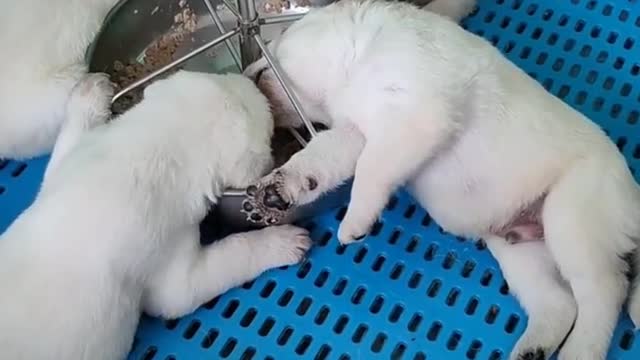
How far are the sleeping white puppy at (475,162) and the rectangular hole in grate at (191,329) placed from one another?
193mm

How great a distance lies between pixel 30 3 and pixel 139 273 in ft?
1.65

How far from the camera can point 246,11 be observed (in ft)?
5.74

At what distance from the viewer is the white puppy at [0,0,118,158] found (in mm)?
1675

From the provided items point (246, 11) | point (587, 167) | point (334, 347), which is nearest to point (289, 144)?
point (246, 11)

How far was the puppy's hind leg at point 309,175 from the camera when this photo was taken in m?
1.51

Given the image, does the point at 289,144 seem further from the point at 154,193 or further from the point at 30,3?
the point at 30,3

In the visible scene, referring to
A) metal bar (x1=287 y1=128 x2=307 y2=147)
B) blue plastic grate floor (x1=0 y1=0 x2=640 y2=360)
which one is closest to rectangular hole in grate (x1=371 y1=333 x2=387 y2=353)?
blue plastic grate floor (x1=0 y1=0 x2=640 y2=360)

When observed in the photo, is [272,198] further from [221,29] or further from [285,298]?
[221,29]

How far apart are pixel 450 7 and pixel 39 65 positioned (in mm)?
665

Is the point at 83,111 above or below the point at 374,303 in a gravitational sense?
above

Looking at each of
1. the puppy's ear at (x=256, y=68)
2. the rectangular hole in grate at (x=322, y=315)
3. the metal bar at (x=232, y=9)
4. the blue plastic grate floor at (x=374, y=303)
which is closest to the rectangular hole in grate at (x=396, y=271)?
the blue plastic grate floor at (x=374, y=303)

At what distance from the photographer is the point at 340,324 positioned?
1.58m

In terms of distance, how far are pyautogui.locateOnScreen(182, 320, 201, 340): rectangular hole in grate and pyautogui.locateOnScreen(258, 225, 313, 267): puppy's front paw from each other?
0.44 feet

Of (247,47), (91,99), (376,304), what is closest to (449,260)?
(376,304)
